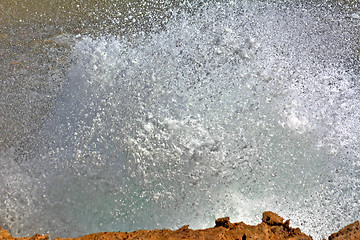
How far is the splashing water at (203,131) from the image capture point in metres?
2.99

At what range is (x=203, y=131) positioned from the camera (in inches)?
122

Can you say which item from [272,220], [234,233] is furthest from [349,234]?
[234,233]

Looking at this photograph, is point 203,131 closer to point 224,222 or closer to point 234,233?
point 224,222

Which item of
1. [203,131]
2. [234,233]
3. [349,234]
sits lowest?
[349,234]

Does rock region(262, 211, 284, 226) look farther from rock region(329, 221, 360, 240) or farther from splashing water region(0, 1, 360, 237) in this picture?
splashing water region(0, 1, 360, 237)

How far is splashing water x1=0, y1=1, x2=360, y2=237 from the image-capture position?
9.80ft

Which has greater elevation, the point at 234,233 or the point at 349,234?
the point at 234,233

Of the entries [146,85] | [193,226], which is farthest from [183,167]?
[146,85]

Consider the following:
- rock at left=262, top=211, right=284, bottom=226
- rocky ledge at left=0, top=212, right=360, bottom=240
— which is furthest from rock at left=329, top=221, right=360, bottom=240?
rock at left=262, top=211, right=284, bottom=226

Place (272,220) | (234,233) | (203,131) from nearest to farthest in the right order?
(234,233)
(272,220)
(203,131)

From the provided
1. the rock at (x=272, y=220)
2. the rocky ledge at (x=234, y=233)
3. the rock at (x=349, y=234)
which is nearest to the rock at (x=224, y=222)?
the rocky ledge at (x=234, y=233)

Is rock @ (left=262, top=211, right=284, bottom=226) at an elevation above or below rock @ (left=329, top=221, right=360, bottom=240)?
above

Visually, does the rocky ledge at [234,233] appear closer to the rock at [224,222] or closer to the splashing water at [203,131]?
the rock at [224,222]

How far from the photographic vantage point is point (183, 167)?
304 cm
